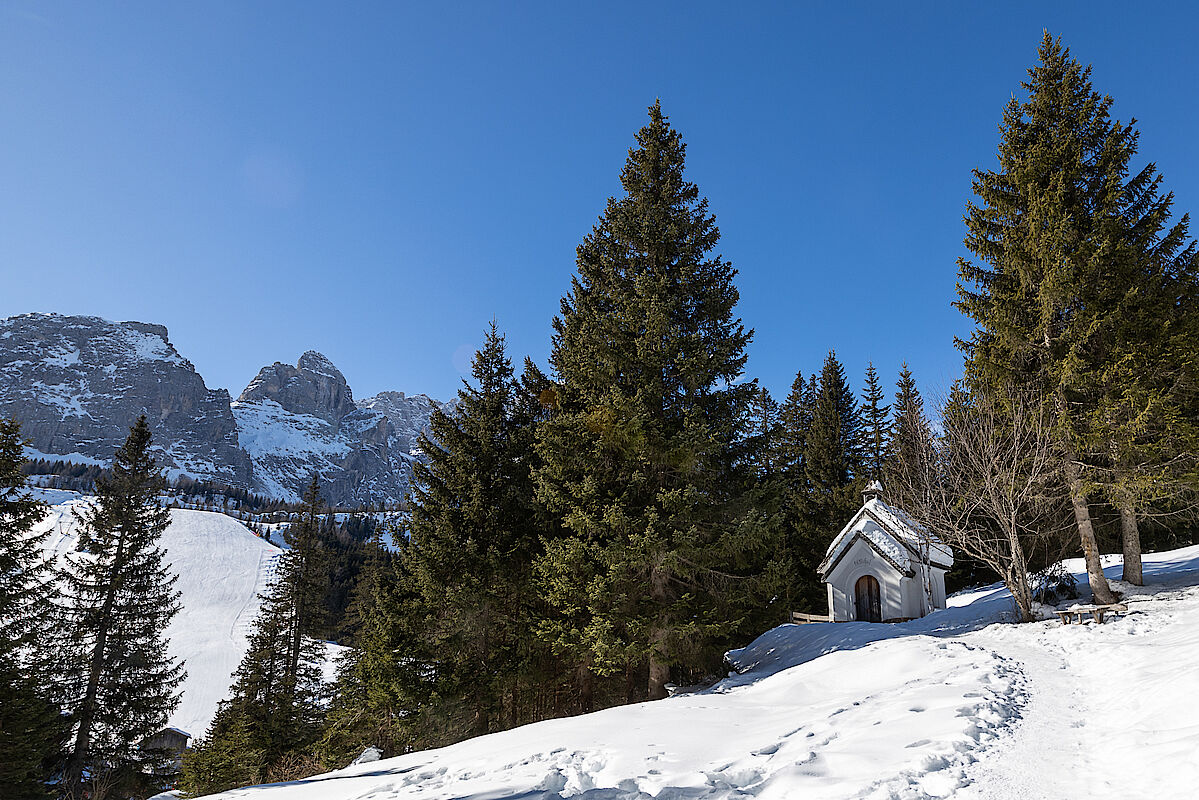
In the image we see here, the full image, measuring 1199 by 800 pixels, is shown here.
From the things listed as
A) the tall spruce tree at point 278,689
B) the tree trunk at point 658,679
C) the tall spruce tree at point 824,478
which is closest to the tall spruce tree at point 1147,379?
the tree trunk at point 658,679

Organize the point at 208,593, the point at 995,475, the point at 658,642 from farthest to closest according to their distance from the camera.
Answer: the point at 208,593
the point at 995,475
the point at 658,642

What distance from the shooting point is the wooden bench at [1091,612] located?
38.2 ft

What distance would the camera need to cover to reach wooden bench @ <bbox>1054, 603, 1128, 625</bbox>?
1163 cm

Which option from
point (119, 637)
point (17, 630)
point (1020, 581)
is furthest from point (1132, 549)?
point (119, 637)

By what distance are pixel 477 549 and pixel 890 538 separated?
52.0 feet

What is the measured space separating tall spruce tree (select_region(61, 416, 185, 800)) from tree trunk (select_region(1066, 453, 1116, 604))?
28.8 meters

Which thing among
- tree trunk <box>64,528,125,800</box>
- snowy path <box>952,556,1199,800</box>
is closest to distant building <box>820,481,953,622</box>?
snowy path <box>952,556,1199,800</box>

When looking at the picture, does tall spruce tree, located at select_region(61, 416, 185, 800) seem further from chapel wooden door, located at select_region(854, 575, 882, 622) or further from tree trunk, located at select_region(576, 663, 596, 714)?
chapel wooden door, located at select_region(854, 575, 882, 622)

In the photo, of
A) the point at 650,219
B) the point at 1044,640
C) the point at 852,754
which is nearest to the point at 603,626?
the point at 852,754

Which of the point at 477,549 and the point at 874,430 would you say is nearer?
the point at 477,549

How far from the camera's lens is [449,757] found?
7.20 meters

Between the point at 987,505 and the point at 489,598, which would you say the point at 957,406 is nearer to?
the point at 987,505

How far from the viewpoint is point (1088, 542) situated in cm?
1330

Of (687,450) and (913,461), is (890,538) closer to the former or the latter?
(913,461)
